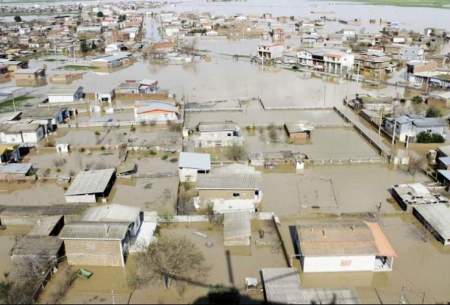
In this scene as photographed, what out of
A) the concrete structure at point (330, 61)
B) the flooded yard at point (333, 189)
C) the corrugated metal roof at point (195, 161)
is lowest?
the flooded yard at point (333, 189)

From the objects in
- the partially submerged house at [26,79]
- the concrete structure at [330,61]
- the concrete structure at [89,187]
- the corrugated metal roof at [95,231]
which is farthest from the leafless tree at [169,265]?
the concrete structure at [330,61]

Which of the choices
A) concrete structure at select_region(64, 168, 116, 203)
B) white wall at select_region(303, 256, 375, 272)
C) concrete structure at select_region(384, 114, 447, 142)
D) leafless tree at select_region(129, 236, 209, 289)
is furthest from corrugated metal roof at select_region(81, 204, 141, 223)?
concrete structure at select_region(384, 114, 447, 142)

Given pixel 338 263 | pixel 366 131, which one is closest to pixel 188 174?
pixel 338 263

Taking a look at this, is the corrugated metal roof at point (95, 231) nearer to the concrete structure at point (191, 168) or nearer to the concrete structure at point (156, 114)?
the concrete structure at point (191, 168)

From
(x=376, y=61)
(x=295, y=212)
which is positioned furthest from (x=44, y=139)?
(x=376, y=61)

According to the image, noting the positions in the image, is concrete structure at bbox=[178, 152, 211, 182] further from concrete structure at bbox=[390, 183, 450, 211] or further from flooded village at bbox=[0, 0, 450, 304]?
concrete structure at bbox=[390, 183, 450, 211]

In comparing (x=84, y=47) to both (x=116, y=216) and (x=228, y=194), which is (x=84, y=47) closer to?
(x=228, y=194)
